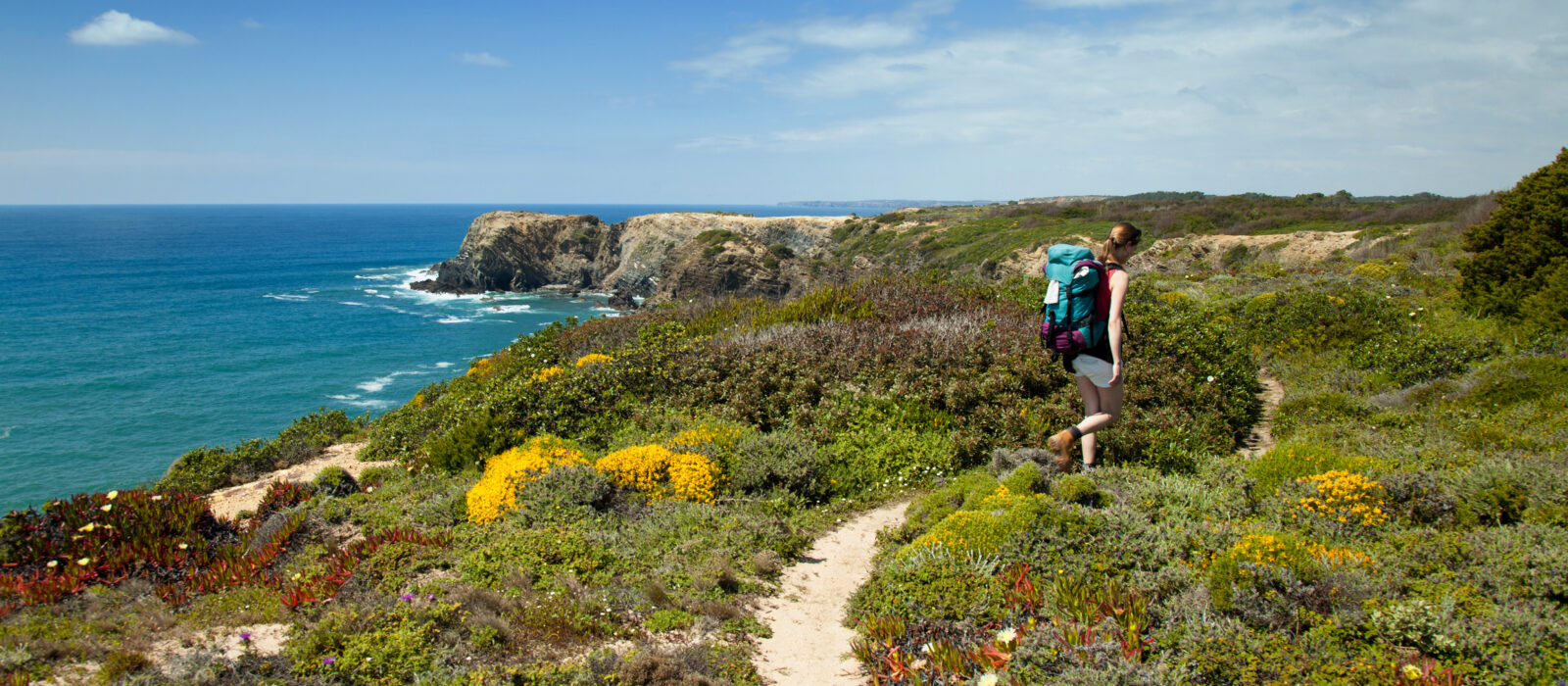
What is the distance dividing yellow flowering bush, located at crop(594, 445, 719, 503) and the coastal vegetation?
31mm

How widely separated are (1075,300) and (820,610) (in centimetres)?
309

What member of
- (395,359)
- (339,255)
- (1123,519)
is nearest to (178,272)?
(339,255)

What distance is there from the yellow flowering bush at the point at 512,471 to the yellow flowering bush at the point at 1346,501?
6.44 metres

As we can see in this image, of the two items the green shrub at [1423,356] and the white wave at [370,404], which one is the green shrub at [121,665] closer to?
the green shrub at [1423,356]

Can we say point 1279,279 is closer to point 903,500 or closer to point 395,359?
point 903,500

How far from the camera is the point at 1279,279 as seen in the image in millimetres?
19109

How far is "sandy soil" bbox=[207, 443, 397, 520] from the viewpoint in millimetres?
8797

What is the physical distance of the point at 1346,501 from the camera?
17.1ft

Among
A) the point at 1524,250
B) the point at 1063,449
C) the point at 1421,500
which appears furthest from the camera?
the point at 1524,250

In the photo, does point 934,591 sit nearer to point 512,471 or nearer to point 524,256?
point 512,471

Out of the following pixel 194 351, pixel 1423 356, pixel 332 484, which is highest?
pixel 1423 356

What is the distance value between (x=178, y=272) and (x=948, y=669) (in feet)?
289

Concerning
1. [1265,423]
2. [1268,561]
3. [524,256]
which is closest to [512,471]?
[1268,561]

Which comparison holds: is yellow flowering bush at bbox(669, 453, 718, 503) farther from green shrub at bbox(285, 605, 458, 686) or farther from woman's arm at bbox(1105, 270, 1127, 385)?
woman's arm at bbox(1105, 270, 1127, 385)
